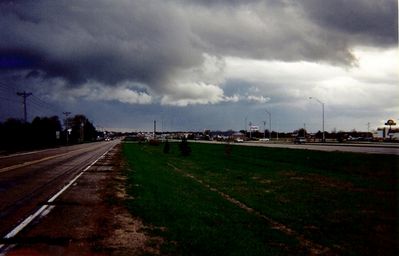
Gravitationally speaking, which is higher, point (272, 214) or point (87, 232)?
point (87, 232)

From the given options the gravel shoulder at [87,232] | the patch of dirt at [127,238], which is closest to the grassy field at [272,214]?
the patch of dirt at [127,238]

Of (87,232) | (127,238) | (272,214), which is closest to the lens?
(127,238)

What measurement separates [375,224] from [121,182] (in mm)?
12950

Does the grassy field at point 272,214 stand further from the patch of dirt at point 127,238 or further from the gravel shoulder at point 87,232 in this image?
the gravel shoulder at point 87,232

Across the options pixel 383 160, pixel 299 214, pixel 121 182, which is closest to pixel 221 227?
pixel 299 214

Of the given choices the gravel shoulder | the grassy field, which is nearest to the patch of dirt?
the gravel shoulder

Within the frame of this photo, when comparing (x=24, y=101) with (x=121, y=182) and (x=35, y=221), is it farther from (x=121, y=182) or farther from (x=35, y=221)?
(x=35, y=221)

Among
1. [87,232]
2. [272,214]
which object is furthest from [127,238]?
[272,214]

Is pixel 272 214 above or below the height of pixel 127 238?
below

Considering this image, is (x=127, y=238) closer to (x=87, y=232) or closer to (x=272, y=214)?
(x=87, y=232)

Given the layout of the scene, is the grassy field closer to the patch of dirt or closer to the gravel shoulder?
the patch of dirt

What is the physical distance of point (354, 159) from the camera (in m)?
35.8

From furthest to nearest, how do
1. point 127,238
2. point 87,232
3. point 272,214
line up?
point 272,214
point 87,232
point 127,238

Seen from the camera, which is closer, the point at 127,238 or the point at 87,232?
the point at 127,238
